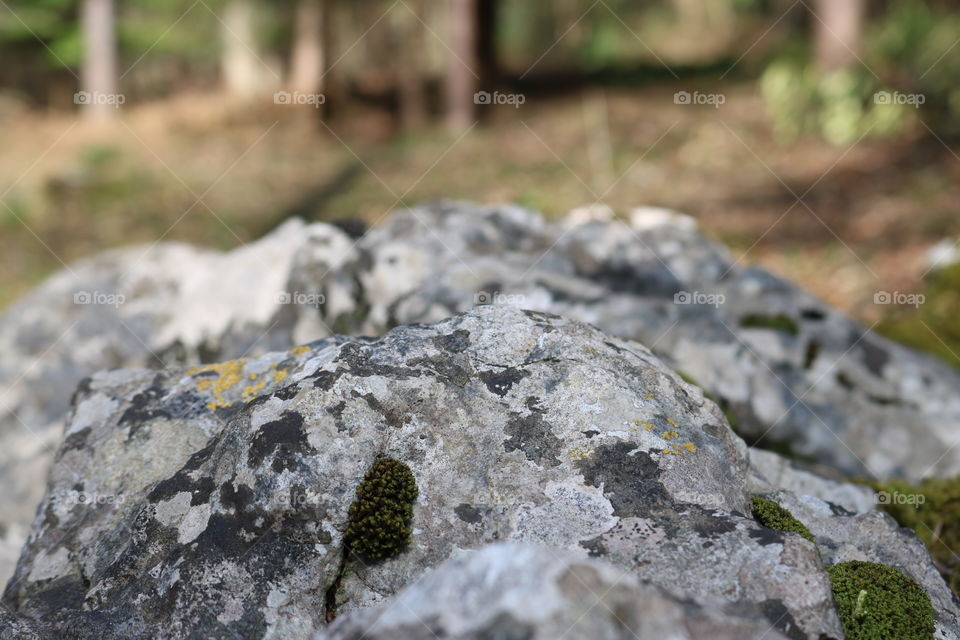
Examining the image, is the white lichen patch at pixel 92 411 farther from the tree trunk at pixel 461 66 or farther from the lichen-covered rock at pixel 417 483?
the tree trunk at pixel 461 66

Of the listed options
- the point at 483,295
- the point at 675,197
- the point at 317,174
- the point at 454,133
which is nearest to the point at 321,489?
the point at 483,295

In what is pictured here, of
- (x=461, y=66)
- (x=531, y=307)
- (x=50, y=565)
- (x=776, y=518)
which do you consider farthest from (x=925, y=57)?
(x=50, y=565)

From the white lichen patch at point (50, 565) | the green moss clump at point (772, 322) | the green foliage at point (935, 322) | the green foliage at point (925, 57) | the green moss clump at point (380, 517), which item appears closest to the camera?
the green moss clump at point (380, 517)

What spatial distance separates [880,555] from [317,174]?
584 inches

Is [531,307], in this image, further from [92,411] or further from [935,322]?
[935,322]

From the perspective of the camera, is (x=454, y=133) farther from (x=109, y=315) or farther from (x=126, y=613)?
(x=126, y=613)

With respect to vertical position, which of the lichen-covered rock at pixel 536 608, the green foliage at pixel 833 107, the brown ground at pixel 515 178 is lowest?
the brown ground at pixel 515 178

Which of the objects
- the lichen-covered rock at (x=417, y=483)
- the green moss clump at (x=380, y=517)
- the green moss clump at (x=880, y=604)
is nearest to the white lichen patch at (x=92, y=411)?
the lichen-covered rock at (x=417, y=483)

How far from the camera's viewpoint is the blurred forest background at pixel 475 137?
12.0m

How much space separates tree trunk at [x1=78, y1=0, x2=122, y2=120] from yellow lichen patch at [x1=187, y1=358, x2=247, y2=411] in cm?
1770

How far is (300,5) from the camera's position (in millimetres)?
20984

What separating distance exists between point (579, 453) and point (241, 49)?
2231 centimetres

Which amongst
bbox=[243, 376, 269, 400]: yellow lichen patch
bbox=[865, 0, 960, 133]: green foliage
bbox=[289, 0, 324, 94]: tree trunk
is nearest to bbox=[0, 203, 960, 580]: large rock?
bbox=[243, 376, 269, 400]: yellow lichen patch

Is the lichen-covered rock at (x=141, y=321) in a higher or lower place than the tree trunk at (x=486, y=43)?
lower
